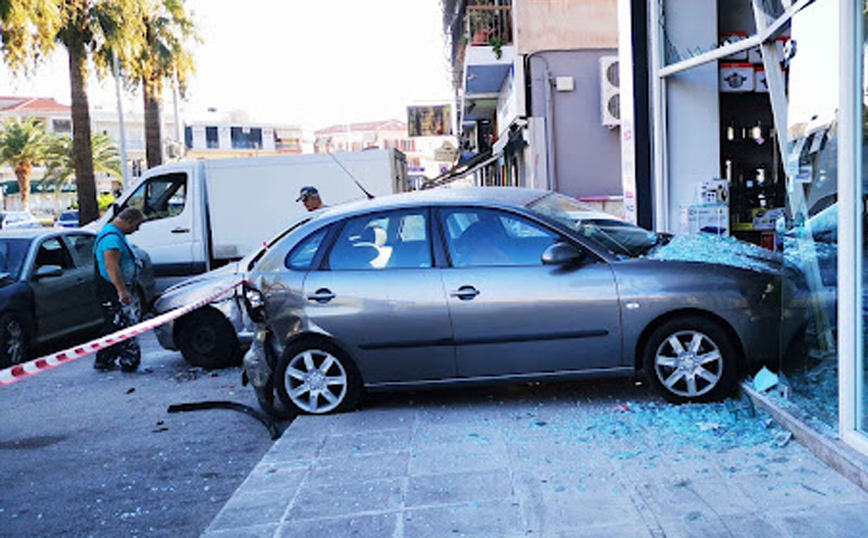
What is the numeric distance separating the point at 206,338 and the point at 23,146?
49.2 metres

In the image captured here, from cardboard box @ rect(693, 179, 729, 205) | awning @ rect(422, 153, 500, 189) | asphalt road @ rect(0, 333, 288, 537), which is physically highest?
awning @ rect(422, 153, 500, 189)

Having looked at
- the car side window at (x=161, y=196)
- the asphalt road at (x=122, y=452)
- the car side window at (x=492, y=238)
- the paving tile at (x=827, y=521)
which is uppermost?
the car side window at (x=161, y=196)

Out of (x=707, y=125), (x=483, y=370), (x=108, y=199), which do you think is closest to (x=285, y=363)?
(x=483, y=370)

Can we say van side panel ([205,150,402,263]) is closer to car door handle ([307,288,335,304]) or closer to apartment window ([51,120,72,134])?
car door handle ([307,288,335,304])

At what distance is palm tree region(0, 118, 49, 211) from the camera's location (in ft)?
166

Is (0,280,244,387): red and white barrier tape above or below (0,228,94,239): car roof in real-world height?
below

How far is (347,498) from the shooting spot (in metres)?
4.31

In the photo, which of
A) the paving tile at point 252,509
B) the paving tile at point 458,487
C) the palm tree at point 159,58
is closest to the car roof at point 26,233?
the paving tile at point 252,509

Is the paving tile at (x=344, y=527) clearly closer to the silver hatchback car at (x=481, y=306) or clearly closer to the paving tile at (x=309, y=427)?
the paving tile at (x=309, y=427)

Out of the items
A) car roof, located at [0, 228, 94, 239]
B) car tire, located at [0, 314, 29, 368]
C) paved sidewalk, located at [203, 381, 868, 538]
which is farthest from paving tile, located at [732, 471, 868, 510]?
car roof, located at [0, 228, 94, 239]

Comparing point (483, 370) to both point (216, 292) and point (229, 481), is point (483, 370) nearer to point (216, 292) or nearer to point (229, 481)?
point (229, 481)

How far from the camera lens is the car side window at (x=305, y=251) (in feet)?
19.7

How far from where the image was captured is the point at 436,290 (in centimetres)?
564

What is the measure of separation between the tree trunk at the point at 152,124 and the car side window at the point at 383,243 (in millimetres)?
19082
